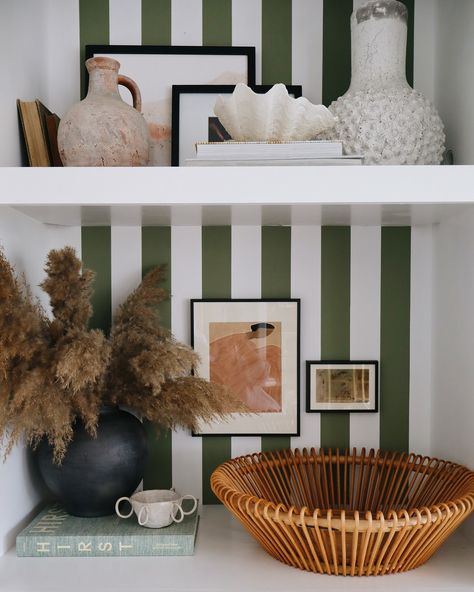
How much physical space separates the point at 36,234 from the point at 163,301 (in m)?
0.33

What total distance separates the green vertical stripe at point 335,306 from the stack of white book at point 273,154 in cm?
43

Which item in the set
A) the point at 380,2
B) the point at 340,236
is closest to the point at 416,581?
the point at 340,236

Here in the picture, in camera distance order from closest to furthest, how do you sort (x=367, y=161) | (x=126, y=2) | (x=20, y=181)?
(x=20, y=181) < (x=367, y=161) < (x=126, y=2)

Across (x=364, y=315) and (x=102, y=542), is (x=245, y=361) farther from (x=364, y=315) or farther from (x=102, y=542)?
(x=102, y=542)

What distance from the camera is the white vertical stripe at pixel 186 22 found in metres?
1.61

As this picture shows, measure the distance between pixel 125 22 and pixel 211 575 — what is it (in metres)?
1.25

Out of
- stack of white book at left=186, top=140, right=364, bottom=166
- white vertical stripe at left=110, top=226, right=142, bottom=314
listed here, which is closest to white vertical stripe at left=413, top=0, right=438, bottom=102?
stack of white book at left=186, top=140, right=364, bottom=166

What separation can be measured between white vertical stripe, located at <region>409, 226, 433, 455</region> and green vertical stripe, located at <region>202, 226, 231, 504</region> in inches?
17.7

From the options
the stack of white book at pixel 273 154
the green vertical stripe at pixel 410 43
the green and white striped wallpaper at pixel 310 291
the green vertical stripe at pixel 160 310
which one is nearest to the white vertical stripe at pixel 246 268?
the green and white striped wallpaper at pixel 310 291

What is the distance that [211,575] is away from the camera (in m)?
1.23

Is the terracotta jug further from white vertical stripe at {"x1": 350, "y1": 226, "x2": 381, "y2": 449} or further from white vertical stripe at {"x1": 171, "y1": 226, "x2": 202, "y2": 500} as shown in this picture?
white vertical stripe at {"x1": 350, "y1": 226, "x2": 381, "y2": 449}

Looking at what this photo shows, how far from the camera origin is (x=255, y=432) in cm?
161

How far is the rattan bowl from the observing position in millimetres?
1135

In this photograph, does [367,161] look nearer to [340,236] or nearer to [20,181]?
[340,236]
